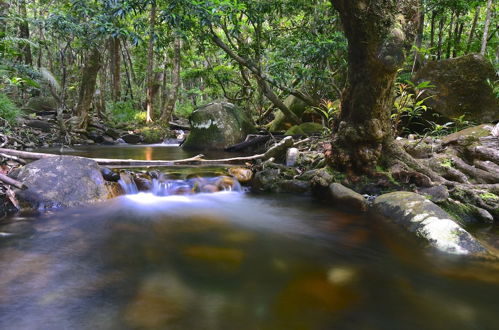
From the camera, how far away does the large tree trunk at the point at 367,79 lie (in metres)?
4.16

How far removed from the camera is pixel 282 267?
3.05 metres

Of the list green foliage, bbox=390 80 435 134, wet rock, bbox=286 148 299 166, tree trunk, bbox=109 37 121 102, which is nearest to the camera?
green foliage, bbox=390 80 435 134

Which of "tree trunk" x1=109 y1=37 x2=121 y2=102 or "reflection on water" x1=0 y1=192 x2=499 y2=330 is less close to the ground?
"tree trunk" x1=109 y1=37 x2=121 y2=102

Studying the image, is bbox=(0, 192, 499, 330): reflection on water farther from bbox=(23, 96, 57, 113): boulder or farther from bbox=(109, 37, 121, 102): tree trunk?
bbox=(109, 37, 121, 102): tree trunk

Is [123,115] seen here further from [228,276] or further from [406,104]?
[228,276]

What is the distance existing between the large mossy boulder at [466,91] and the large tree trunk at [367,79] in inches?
159

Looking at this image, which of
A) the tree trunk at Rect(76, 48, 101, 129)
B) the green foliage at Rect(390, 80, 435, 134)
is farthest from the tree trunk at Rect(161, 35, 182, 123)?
the green foliage at Rect(390, 80, 435, 134)

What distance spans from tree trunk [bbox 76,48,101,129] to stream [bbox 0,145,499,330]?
8.60 meters

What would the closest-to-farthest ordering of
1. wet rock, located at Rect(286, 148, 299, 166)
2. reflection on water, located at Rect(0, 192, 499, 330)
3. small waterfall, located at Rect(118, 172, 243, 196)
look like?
reflection on water, located at Rect(0, 192, 499, 330) < small waterfall, located at Rect(118, 172, 243, 196) < wet rock, located at Rect(286, 148, 299, 166)

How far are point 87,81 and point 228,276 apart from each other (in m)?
11.3

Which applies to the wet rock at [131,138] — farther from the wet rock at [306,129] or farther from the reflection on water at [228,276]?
the reflection on water at [228,276]

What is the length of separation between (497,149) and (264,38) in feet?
25.0

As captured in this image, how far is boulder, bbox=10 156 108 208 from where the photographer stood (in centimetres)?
439

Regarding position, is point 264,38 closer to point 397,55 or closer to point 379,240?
point 397,55
